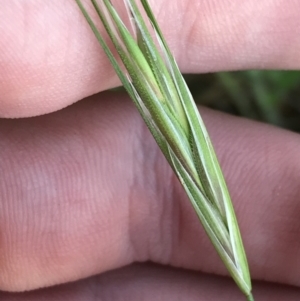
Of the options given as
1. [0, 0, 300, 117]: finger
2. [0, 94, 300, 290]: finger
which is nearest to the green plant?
[0, 0, 300, 117]: finger

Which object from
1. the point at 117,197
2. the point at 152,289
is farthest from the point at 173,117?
the point at 152,289

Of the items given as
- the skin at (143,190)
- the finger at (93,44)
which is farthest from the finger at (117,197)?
the finger at (93,44)

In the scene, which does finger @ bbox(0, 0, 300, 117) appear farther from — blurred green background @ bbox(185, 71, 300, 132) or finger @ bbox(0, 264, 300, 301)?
finger @ bbox(0, 264, 300, 301)

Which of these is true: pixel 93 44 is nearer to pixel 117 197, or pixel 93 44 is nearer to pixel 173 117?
pixel 173 117

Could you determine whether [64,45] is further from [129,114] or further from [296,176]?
[296,176]

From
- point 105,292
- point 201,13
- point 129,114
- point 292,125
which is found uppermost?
point 201,13

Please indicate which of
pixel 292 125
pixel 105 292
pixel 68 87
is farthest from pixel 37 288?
pixel 292 125

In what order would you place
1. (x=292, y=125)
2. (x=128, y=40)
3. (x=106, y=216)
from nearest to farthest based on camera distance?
(x=128, y=40), (x=106, y=216), (x=292, y=125)

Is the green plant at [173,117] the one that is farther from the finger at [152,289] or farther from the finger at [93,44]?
the finger at [152,289]
